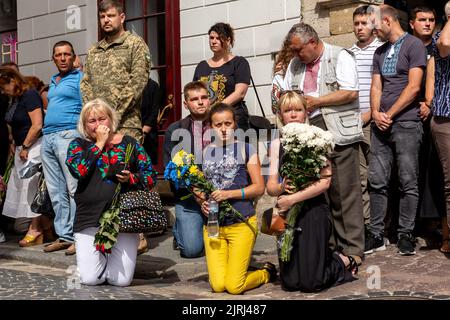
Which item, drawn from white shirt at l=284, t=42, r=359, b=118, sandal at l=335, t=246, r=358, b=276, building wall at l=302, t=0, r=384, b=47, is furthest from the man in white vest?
building wall at l=302, t=0, r=384, b=47

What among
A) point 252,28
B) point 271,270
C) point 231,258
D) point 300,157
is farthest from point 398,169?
point 252,28

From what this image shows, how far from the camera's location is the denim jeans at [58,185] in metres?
8.04

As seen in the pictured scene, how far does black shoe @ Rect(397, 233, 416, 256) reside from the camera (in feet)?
21.9

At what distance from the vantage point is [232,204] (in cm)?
617

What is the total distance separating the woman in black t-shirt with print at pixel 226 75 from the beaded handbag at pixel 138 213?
174 centimetres

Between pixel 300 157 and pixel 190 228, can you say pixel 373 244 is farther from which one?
pixel 190 228

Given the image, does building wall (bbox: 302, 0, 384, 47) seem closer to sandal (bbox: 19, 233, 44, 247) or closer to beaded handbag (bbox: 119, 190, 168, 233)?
beaded handbag (bbox: 119, 190, 168, 233)

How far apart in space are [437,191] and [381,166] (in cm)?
56

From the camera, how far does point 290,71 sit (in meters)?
6.83

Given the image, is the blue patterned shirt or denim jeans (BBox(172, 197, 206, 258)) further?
denim jeans (BBox(172, 197, 206, 258))

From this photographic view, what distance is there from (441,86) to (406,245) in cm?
141

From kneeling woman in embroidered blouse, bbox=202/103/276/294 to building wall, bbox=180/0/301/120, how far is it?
305 centimetres

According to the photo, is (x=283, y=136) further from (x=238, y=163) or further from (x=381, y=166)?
(x=381, y=166)

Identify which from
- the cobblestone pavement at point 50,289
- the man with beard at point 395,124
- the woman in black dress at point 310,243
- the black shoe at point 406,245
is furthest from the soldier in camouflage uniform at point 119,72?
the black shoe at point 406,245
